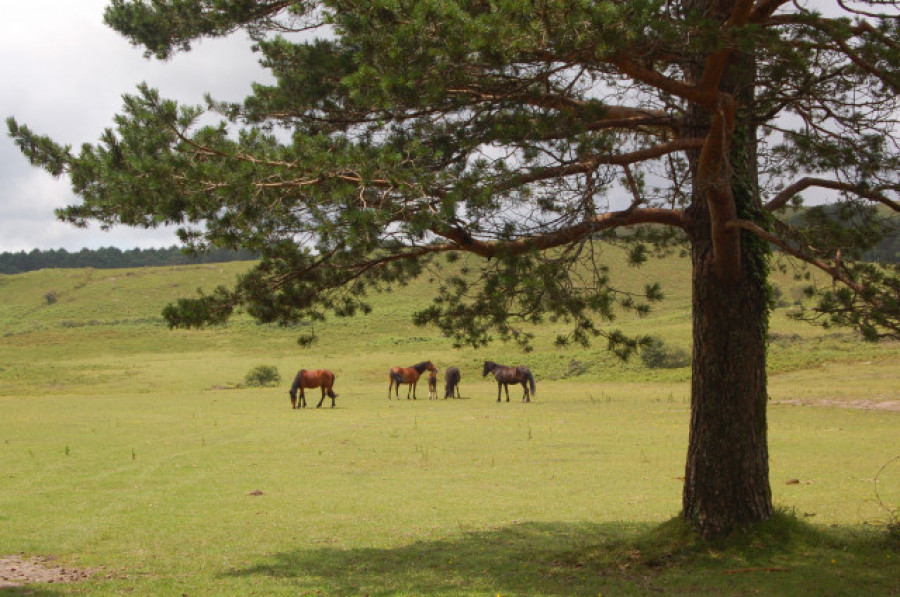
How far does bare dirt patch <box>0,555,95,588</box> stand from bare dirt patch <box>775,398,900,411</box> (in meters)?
20.3

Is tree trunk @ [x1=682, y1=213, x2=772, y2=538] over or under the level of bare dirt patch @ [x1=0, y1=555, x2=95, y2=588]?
over

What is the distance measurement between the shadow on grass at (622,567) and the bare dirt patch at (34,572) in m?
1.64

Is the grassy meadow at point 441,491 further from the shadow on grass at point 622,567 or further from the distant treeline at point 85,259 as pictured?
the distant treeline at point 85,259

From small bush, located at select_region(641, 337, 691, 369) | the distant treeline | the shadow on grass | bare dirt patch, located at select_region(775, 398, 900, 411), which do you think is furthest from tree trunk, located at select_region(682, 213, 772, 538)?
the distant treeline

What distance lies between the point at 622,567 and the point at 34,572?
603 centimetres

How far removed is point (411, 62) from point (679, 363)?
35.4 m

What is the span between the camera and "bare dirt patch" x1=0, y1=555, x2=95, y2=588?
7.71m

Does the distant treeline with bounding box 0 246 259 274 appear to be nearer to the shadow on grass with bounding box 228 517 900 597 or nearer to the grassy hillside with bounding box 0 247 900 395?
the grassy hillside with bounding box 0 247 900 395

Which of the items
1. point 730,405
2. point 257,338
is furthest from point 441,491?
point 257,338

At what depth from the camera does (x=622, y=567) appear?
760 centimetres

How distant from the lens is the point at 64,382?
135 feet

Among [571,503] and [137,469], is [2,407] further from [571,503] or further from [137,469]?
[571,503]

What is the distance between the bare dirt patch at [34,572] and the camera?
25.3 ft

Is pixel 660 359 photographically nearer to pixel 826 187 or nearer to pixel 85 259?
pixel 826 187
